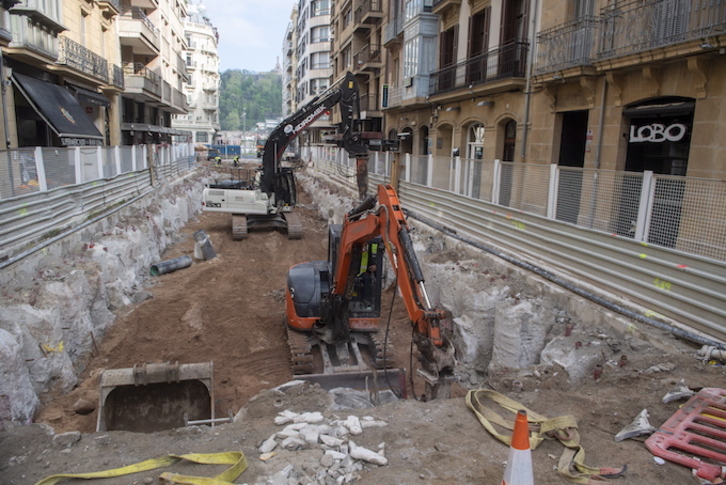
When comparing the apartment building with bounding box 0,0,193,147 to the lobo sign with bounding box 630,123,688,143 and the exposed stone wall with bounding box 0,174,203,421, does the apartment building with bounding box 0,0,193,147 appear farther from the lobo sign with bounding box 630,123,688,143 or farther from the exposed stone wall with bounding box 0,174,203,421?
the lobo sign with bounding box 630,123,688,143

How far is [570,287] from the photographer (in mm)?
7613

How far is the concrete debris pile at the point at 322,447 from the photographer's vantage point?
13.6 ft

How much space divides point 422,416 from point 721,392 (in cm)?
287

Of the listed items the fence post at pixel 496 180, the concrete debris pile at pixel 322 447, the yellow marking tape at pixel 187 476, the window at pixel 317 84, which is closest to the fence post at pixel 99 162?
the fence post at pixel 496 180

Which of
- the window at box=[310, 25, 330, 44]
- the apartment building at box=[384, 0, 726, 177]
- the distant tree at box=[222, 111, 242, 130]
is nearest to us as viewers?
the apartment building at box=[384, 0, 726, 177]

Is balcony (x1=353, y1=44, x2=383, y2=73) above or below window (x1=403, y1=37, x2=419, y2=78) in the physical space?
above

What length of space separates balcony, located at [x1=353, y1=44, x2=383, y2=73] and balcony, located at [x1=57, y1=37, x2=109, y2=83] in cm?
1529

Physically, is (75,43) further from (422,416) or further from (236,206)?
(422,416)

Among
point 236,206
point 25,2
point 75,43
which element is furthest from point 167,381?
point 75,43

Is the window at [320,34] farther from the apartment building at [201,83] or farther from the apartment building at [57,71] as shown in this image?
the apartment building at [57,71]

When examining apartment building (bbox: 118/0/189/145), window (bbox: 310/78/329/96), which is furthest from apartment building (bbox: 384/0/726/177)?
window (bbox: 310/78/329/96)

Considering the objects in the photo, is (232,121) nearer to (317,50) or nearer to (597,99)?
(317,50)

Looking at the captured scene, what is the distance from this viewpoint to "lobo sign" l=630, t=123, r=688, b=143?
34.7ft

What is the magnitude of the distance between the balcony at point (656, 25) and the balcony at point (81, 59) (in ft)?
61.8
